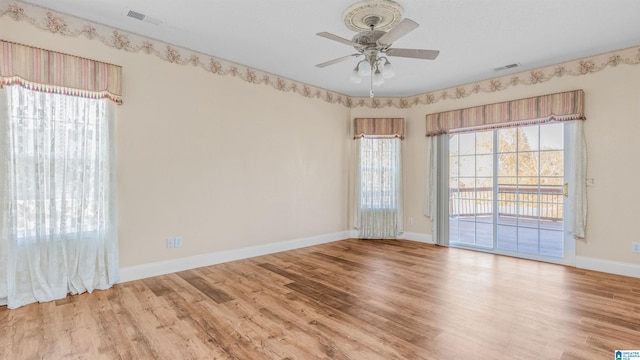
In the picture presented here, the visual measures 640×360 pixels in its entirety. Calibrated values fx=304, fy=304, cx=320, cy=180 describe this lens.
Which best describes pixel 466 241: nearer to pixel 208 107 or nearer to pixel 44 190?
pixel 208 107

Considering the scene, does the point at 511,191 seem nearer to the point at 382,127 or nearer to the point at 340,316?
the point at 382,127

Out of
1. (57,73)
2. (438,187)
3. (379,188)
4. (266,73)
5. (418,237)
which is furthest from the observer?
(379,188)

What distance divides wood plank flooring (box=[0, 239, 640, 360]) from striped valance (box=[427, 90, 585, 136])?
2.06m

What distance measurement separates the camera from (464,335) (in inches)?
88.7

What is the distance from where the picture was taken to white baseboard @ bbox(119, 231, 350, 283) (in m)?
3.43

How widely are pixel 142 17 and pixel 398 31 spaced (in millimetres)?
2541

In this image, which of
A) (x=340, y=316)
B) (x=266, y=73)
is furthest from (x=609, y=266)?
(x=266, y=73)

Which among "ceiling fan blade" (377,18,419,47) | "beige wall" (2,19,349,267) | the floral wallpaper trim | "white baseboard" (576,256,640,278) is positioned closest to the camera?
"ceiling fan blade" (377,18,419,47)

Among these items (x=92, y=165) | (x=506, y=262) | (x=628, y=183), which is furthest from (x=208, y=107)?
(x=628, y=183)

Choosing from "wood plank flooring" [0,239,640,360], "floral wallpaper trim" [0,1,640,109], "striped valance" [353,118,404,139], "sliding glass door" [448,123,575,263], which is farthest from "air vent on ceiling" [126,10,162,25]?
"sliding glass door" [448,123,575,263]

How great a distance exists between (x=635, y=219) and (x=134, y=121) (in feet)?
19.7

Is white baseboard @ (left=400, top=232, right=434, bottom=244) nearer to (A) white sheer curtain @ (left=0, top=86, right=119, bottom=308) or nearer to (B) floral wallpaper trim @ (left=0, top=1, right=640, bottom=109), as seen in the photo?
(B) floral wallpaper trim @ (left=0, top=1, right=640, bottom=109)

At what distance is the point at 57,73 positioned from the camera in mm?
2898

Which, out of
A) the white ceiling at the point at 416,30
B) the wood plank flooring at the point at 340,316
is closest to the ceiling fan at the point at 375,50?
the white ceiling at the point at 416,30
